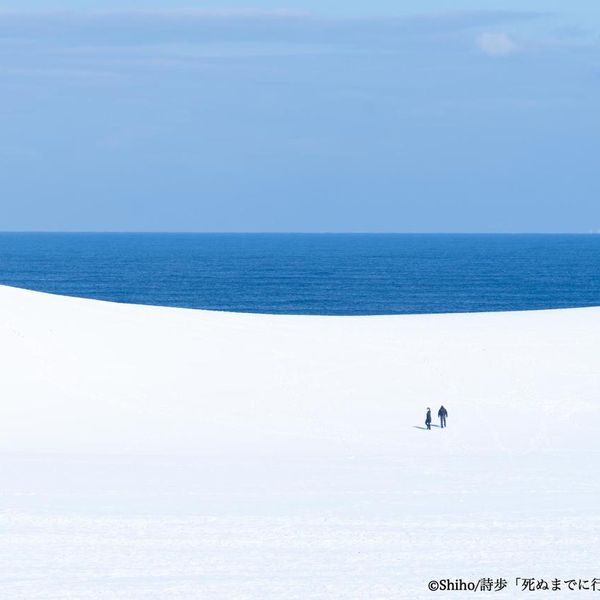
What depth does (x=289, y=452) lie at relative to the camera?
23422 mm

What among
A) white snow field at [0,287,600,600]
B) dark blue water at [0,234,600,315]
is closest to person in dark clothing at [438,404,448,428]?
white snow field at [0,287,600,600]

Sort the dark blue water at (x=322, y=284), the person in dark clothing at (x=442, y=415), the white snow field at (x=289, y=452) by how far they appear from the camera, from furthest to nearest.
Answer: the dark blue water at (x=322, y=284)
the person in dark clothing at (x=442, y=415)
the white snow field at (x=289, y=452)

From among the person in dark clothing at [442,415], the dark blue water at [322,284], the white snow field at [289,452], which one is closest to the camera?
the white snow field at [289,452]

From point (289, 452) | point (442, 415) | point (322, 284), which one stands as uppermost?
point (322, 284)

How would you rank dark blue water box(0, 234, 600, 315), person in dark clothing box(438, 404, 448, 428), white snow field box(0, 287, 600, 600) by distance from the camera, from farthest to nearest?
dark blue water box(0, 234, 600, 315), person in dark clothing box(438, 404, 448, 428), white snow field box(0, 287, 600, 600)

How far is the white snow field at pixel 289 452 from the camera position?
13.6m

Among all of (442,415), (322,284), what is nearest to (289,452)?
(442,415)

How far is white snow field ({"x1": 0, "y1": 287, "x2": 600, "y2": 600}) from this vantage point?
1363cm

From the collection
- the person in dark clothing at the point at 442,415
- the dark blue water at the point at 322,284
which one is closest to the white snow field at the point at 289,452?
the person in dark clothing at the point at 442,415

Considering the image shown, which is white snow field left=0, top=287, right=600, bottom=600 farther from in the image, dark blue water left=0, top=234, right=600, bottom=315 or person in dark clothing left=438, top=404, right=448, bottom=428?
dark blue water left=0, top=234, right=600, bottom=315

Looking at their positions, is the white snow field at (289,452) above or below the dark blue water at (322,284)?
below

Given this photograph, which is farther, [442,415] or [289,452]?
[442,415]

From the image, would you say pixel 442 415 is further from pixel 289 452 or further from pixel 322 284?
pixel 322 284

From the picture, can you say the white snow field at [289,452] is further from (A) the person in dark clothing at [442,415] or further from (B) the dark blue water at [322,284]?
(B) the dark blue water at [322,284]
